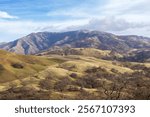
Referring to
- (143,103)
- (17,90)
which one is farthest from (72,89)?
(143,103)

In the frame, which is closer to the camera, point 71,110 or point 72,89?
point 71,110

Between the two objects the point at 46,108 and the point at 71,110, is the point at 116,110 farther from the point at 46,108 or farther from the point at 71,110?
the point at 46,108

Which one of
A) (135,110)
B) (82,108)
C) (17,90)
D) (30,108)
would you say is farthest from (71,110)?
(17,90)

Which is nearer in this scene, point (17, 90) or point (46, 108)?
point (46, 108)

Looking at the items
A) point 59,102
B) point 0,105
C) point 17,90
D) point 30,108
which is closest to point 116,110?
point 59,102

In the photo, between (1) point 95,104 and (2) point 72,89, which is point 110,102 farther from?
(2) point 72,89

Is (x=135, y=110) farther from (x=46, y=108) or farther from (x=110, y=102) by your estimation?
(x=46, y=108)

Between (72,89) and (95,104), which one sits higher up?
(95,104)
